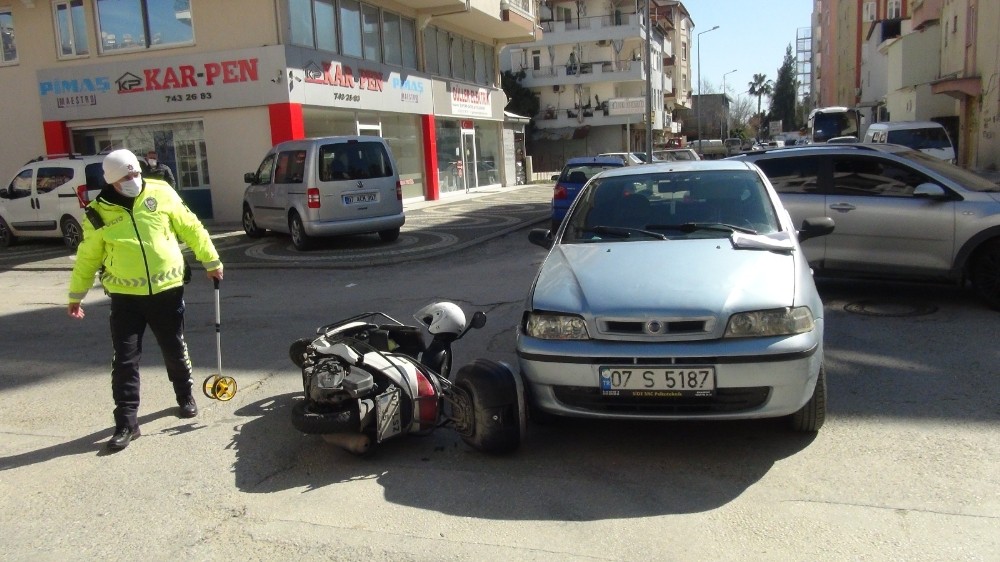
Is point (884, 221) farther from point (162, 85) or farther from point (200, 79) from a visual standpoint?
point (162, 85)

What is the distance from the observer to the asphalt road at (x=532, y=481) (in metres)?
3.68

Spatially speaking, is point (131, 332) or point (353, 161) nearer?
point (131, 332)

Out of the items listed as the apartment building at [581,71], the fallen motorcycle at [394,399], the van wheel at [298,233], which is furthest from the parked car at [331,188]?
the apartment building at [581,71]

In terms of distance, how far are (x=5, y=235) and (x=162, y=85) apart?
5.10 m

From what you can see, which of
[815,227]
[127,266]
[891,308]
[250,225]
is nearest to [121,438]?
[127,266]

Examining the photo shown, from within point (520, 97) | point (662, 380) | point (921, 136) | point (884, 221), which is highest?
point (520, 97)

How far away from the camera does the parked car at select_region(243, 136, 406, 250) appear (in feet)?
46.6

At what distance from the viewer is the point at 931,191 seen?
7.85 m

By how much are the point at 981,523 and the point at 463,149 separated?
2693 cm

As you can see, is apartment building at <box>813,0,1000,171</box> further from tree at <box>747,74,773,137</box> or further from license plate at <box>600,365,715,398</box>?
tree at <box>747,74,773,137</box>

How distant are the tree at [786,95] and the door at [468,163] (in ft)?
340

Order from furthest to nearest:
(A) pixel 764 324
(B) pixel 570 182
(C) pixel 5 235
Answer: (C) pixel 5 235 → (B) pixel 570 182 → (A) pixel 764 324

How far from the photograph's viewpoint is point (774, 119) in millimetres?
125625

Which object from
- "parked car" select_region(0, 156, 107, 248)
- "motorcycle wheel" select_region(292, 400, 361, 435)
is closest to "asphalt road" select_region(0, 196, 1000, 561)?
"motorcycle wheel" select_region(292, 400, 361, 435)
